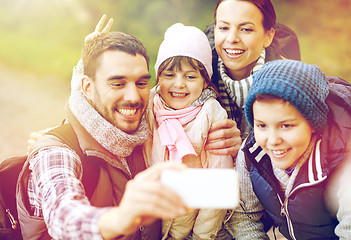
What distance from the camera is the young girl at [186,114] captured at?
5.52 ft

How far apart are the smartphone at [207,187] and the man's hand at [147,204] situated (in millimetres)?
20

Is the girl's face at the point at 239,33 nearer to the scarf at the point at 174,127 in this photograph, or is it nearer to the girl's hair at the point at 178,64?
the girl's hair at the point at 178,64

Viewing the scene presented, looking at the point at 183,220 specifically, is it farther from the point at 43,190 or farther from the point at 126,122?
the point at 43,190

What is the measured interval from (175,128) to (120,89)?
13.0 inches

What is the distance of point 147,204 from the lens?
0.81 meters

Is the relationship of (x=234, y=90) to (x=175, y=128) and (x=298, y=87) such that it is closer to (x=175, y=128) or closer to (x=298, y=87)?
(x=175, y=128)

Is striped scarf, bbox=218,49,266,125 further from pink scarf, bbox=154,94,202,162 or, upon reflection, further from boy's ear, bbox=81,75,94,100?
boy's ear, bbox=81,75,94,100

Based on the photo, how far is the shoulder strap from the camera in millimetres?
1477

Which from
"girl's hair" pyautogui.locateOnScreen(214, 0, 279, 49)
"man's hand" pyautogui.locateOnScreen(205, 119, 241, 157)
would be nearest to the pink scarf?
"man's hand" pyautogui.locateOnScreen(205, 119, 241, 157)

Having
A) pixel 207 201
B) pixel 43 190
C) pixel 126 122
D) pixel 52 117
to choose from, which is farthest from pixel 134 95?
pixel 52 117

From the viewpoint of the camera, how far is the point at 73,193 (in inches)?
44.4

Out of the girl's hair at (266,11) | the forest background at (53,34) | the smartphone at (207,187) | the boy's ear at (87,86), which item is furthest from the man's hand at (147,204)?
the forest background at (53,34)

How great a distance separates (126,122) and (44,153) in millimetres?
372

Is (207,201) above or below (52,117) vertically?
below
